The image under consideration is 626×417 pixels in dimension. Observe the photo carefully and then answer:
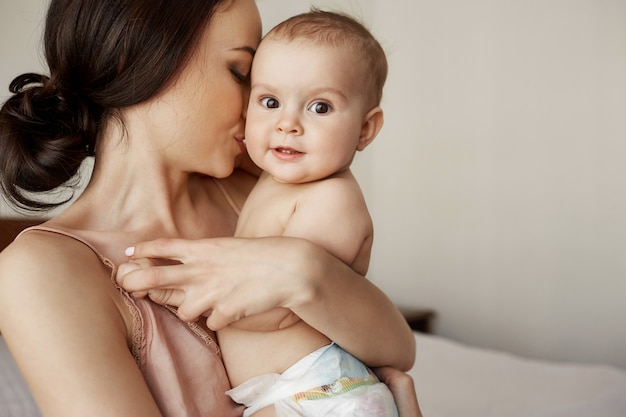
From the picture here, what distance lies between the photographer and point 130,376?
96 cm

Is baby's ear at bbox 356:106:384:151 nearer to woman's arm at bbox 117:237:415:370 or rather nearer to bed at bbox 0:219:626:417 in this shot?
woman's arm at bbox 117:237:415:370

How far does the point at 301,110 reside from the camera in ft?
3.73

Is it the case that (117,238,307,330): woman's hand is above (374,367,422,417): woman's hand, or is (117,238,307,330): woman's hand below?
above

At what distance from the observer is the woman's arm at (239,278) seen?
1.00 metres

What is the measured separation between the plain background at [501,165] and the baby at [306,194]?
2.00 metres

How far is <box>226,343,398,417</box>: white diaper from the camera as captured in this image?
1.06 metres

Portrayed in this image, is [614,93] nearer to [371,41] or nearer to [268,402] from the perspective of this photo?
[371,41]

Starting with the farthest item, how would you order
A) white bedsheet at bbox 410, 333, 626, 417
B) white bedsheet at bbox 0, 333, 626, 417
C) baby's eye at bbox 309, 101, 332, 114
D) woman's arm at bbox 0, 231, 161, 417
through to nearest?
1. white bedsheet at bbox 410, 333, 626, 417
2. white bedsheet at bbox 0, 333, 626, 417
3. baby's eye at bbox 309, 101, 332, 114
4. woman's arm at bbox 0, 231, 161, 417

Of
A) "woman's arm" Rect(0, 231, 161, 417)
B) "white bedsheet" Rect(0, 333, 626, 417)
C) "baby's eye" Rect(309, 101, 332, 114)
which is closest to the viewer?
"woman's arm" Rect(0, 231, 161, 417)

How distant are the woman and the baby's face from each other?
0.08 metres

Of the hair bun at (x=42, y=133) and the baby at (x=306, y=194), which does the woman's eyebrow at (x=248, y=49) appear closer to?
the baby at (x=306, y=194)

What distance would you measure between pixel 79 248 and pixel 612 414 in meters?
1.81

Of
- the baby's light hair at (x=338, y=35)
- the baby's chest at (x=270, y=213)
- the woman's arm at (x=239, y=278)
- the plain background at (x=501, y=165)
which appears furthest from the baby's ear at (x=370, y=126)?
the plain background at (x=501, y=165)

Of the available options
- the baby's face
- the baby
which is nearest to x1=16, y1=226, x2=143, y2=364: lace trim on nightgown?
the baby
